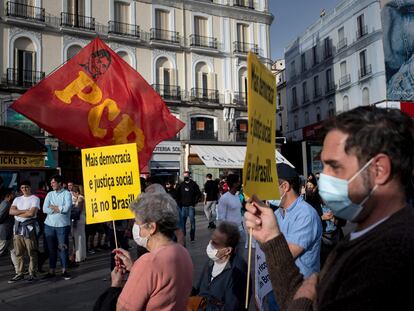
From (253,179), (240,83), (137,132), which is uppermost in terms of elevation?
(240,83)

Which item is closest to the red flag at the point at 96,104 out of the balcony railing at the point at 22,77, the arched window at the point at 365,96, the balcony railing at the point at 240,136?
the balcony railing at the point at 22,77

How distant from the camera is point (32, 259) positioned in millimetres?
7621

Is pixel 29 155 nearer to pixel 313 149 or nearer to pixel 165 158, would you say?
pixel 165 158

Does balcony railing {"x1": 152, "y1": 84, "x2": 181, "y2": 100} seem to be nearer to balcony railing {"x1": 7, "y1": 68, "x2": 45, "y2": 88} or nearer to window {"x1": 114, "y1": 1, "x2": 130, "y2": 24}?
window {"x1": 114, "y1": 1, "x2": 130, "y2": 24}

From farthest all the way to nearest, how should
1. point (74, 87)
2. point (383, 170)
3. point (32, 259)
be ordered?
1. point (32, 259)
2. point (74, 87)
3. point (383, 170)

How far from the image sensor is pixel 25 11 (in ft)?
78.4

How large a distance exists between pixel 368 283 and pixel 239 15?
31323 millimetres

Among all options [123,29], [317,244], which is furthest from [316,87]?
[317,244]

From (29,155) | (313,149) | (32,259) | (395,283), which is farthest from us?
(313,149)

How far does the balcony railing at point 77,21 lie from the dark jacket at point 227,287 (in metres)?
24.3

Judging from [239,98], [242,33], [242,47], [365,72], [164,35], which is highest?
[242,33]

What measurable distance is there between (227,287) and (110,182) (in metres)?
1.44

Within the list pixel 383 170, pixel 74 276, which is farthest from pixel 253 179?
pixel 74 276

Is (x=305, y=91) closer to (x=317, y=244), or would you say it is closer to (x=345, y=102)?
(x=345, y=102)
